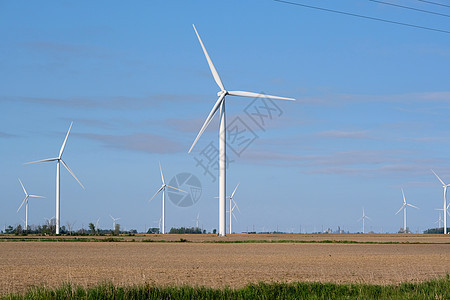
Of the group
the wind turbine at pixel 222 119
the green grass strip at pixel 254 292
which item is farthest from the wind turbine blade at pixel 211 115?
the green grass strip at pixel 254 292

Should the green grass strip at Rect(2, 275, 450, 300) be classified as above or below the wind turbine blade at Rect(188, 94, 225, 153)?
below

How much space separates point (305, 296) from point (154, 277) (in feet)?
37.9

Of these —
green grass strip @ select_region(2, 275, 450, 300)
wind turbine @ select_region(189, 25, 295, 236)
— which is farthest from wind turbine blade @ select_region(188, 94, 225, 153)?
green grass strip @ select_region(2, 275, 450, 300)

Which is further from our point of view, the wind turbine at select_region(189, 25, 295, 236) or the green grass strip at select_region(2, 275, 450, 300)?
the wind turbine at select_region(189, 25, 295, 236)

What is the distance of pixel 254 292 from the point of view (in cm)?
2448

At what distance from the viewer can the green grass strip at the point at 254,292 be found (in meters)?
22.7

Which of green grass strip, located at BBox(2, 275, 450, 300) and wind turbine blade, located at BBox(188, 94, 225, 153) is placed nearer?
green grass strip, located at BBox(2, 275, 450, 300)

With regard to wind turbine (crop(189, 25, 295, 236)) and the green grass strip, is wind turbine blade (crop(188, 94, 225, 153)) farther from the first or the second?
the green grass strip

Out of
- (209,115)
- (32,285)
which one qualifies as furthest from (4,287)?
(209,115)

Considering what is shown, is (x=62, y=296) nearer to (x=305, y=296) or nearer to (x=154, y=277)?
(x=305, y=296)

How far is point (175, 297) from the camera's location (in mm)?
23312

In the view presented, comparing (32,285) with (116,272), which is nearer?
(32,285)

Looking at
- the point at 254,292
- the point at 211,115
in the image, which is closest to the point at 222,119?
the point at 211,115

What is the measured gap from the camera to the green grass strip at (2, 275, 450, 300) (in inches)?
892
